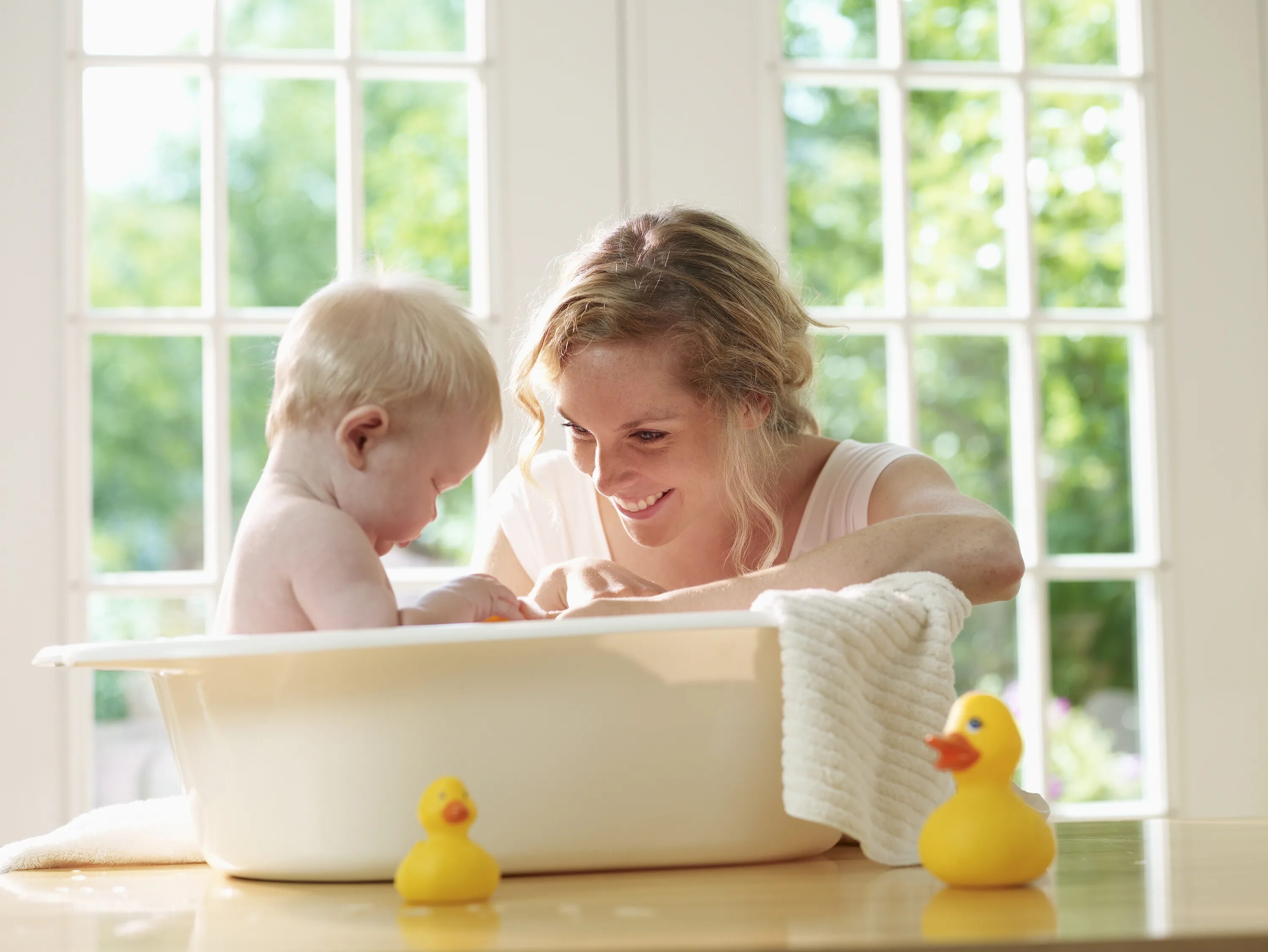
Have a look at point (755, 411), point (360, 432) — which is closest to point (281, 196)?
point (755, 411)

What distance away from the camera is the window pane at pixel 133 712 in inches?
211

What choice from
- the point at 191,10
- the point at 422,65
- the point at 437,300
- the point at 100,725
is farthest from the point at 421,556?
the point at 437,300

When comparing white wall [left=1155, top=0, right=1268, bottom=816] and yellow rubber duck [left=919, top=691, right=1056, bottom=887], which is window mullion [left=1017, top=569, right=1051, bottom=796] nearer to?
white wall [left=1155, top=0, right=1268, bottom=816]

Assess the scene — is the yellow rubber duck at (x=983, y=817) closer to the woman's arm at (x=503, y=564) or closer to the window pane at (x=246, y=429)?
the woman's arm at (x=503, y=564)

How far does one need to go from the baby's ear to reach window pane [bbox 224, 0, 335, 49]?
24.7ft

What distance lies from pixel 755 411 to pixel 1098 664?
5.16m

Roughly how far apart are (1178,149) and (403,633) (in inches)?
69.6

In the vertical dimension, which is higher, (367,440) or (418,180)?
(418,180)

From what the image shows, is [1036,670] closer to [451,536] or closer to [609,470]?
[609,470]

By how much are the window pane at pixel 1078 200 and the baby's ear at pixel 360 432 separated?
520cm

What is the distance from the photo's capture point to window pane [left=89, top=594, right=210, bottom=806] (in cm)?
535

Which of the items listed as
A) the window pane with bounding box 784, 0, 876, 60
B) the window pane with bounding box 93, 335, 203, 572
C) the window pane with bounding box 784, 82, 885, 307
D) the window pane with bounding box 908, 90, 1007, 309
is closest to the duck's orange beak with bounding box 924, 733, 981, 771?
the window pane with bounding box 784, 0, 876, 60

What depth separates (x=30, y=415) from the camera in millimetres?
1758

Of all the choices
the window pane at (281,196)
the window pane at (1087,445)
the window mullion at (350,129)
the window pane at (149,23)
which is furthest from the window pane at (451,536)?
the window mullion at (350,129)
